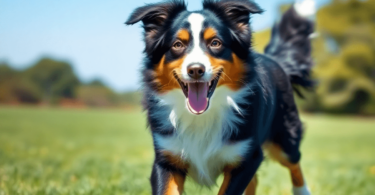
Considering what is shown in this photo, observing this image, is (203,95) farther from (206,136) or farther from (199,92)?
(206,136)

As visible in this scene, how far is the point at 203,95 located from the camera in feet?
10.5

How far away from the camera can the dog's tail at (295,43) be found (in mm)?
5160

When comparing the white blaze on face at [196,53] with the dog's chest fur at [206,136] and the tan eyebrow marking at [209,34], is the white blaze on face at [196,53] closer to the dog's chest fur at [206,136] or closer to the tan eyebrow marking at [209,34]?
the tan eyebrow marking at [209,34]

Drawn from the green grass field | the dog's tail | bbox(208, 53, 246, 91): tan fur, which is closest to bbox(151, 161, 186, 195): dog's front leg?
the green grass field

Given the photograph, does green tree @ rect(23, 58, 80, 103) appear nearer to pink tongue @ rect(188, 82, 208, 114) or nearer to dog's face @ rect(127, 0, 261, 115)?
dog's face @ rect(127, 0, 261, 115)

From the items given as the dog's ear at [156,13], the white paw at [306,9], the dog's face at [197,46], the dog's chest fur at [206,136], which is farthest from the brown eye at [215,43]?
the white paw at [306,9]

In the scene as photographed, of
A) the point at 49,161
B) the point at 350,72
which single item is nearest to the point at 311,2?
the point at 49,161

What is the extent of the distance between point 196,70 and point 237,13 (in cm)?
84

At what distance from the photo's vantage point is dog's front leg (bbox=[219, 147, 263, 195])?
3.24 meters

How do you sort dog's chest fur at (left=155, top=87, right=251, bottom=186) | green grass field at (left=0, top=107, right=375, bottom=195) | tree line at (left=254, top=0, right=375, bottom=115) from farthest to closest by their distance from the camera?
tree line at (left=254, top=0, right=375, bottom=115)
green grass field at (left=0, top=107, right=375, bottom=195)
dog's chest fur at (left=155, top=87, right=251, bottom=186)

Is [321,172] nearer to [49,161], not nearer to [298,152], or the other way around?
[298,152]

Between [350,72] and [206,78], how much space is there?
41838 millimetres

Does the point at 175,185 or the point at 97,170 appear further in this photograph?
the point at 97,170

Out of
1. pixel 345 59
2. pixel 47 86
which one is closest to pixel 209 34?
pixel 47 86
